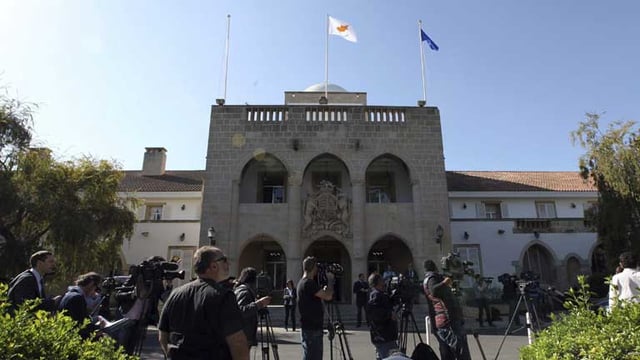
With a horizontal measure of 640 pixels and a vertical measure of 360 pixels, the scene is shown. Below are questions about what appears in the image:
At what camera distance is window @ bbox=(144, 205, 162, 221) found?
2344 centimetres

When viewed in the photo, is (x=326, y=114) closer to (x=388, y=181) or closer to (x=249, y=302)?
(x=388, y=181)

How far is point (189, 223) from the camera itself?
22406 millimetres

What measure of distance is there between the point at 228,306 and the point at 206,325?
20 centimetres

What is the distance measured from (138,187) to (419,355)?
23.0 m

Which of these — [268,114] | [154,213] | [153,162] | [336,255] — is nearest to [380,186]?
[336,255]

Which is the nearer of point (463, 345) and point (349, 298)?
point (463, 345)

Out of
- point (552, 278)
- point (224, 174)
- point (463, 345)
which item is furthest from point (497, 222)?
point (463, 345)

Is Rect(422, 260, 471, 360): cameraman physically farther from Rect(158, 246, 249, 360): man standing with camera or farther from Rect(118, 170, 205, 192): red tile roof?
Rect(118, 170, 205, 192): red tile roof

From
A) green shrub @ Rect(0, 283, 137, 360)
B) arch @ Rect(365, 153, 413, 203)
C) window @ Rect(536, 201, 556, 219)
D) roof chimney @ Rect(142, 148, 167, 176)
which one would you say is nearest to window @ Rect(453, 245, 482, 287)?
arch @ Rect(365, 153, 413, 203)

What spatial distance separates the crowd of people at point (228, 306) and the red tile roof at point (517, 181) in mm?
19431

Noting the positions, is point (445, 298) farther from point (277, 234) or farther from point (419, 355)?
point (277, 234)

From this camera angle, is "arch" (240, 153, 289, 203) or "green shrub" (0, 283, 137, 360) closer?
"green shrub" (0, 283, 137, 360)

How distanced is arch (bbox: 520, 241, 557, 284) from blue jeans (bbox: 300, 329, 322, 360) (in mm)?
19961

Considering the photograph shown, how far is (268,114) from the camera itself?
2061 centimetres
